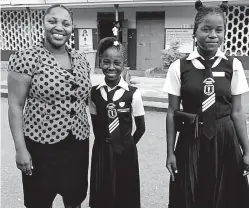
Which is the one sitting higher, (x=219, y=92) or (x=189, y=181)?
(x=219, y=92)

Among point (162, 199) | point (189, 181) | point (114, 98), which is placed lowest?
point (162, 199)

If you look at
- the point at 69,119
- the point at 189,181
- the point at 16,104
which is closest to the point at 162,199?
the point at 189,181

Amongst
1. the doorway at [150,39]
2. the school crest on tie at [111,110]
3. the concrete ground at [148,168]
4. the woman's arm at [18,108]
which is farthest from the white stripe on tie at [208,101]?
the doorway at [150,39]

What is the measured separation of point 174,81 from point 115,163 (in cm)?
77

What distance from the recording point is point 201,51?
7.22 feet

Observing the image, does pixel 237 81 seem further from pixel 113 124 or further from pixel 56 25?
pixel 56 25

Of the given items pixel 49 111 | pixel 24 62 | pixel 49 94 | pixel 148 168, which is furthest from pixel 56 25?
pixel 148 168

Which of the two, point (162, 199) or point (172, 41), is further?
point (172, 41)

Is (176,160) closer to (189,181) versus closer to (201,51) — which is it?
(189,181)

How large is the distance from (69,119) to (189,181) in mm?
946

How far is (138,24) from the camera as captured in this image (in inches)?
526

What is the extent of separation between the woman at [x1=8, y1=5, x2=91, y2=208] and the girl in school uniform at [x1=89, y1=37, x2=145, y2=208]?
17 cm

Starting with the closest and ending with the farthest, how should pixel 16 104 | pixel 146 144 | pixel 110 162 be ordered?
1. pixel 16 104
2. pixel 110 162
3. pixel 146 144

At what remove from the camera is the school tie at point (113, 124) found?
2.45 meters
